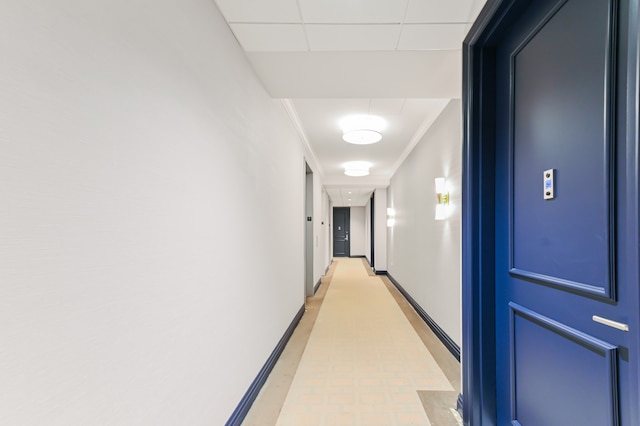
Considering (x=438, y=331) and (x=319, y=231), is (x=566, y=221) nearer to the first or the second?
(x=438, y=331)

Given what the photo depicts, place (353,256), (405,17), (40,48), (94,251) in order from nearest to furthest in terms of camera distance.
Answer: (40,48), (94,251), (405,17), (353,256)

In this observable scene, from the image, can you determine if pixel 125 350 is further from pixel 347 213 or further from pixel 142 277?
pixel 347 213

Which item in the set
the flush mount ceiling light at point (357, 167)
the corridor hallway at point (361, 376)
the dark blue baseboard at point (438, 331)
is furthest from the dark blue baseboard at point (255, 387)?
the flush mount ceiling light at point (357, 167)

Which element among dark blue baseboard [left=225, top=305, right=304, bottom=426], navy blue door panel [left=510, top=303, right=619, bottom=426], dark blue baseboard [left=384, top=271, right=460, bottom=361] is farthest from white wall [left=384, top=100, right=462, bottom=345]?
dark blue baseboard [left=225, top=305, right=304, bottom=426]

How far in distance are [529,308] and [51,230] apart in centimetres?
199

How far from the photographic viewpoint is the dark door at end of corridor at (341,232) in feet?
50.5

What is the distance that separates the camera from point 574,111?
1268mm

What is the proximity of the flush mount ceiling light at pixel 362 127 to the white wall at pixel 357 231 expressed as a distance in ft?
37.6

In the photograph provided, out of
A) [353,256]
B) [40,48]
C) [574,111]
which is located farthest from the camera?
[353,256]

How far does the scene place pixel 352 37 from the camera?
1.98m

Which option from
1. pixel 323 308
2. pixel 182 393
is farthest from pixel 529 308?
pixel 323 308

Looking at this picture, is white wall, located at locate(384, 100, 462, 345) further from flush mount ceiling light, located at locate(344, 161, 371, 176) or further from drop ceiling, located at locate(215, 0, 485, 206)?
flush mount ceiling light, located at locate(344, 161, 371, 176)

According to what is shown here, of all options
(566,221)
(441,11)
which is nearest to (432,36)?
(441,11)

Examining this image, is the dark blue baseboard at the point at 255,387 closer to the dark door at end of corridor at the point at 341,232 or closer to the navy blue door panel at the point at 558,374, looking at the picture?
the navy blue door panel at the point at 558,374
